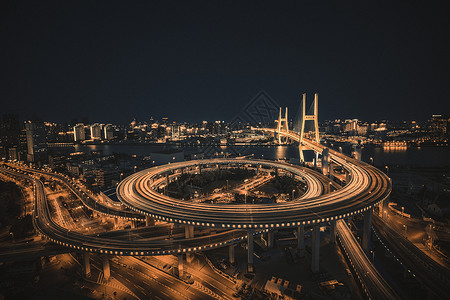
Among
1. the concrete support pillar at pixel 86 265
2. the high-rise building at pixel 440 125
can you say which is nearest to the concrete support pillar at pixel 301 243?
the concrete support pillar at pixel 86 265

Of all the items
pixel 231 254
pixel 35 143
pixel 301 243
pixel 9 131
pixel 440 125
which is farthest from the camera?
pixel 440 125

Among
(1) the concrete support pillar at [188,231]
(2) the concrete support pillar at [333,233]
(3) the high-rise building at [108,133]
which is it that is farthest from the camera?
(3) the high-rise building at [108,133]

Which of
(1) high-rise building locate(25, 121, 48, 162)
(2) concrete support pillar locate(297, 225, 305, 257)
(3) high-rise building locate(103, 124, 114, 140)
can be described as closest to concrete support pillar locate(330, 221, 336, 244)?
(2) concrete support pillar locate(297, 225, 305, 257)

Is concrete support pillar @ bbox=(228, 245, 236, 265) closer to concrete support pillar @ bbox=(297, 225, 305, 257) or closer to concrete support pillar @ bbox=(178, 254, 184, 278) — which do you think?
concrete support pillar @ bbox=(178, 254, 184, 278)

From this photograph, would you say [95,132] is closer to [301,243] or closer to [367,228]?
[301,243]

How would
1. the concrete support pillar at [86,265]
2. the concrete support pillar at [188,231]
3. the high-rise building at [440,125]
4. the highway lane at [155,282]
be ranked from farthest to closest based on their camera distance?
1. the high-rise building at [440,125]
2. the concrete support pillar at [188,231]
3. the concrete support pillar at [86,265]
4. the highway lane at [155,282]

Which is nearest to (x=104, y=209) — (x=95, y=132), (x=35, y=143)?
(x=35, y=143)

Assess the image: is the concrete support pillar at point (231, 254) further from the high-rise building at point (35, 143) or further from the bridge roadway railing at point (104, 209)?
the high-rise building at point (35, 143)
